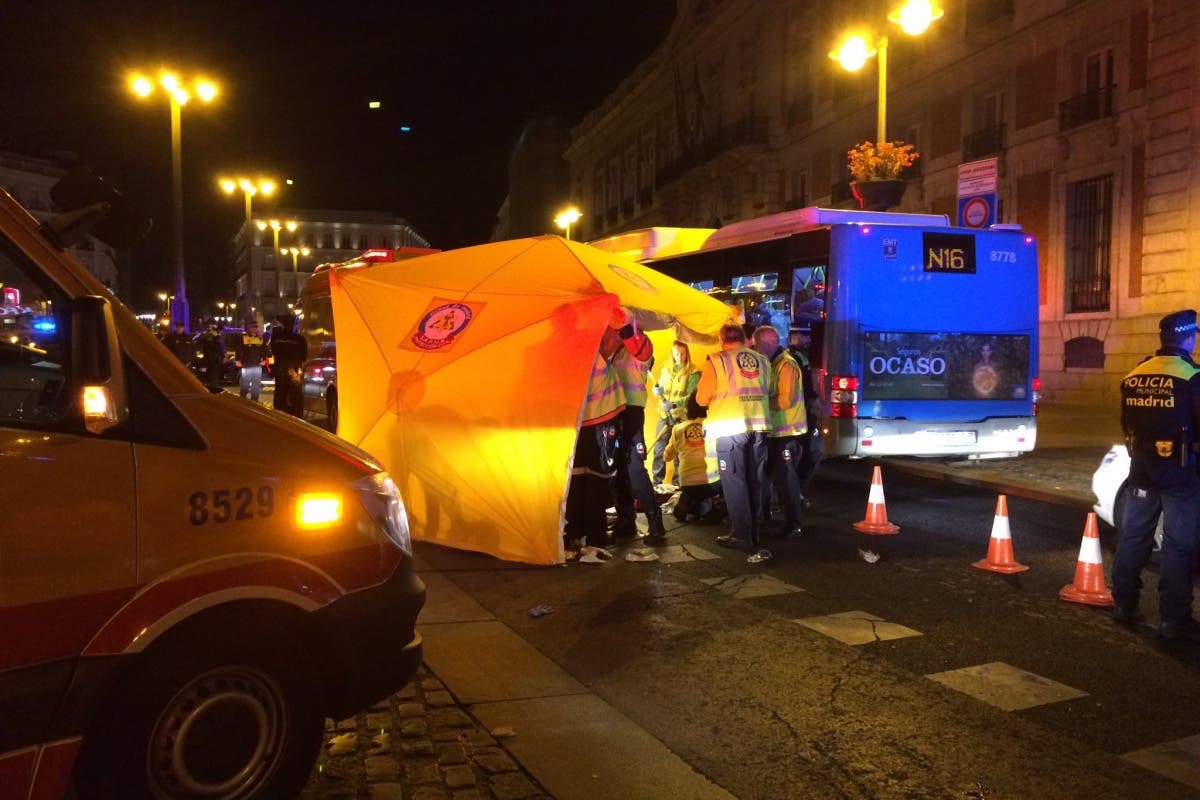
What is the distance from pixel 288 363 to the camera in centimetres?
1684

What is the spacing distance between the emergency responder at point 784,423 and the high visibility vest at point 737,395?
1.35 feet

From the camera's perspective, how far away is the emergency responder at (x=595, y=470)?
7.96m

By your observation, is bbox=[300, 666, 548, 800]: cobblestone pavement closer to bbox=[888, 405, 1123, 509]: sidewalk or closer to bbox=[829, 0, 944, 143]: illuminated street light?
bbox=[888, 405, 1123, 509]: sidewalk

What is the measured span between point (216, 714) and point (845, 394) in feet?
29.8

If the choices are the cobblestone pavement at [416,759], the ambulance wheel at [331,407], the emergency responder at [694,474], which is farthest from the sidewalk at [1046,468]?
the ambulance wheel at [331,407]

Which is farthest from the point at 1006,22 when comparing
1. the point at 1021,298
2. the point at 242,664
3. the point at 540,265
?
the point at 242,664

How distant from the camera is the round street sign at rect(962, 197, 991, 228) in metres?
14.0

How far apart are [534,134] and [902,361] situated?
6683 cm

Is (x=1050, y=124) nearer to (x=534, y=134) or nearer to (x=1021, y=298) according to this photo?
(x=1021, y=298)

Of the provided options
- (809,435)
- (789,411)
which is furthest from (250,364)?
(789,411)

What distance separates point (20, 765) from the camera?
9.18 ft

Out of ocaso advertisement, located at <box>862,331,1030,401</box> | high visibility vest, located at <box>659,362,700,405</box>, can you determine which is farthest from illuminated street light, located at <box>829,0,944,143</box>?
high visibility vest, located at <box>659,362,700,405</box>

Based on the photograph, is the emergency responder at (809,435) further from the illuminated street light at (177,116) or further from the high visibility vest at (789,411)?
the illuminated street light at (177,116)

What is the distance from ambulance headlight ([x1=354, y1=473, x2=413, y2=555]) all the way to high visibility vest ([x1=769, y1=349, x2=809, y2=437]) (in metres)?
5.12
